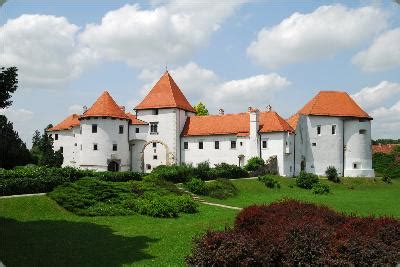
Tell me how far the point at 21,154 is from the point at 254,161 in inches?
1001

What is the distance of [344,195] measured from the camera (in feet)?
121

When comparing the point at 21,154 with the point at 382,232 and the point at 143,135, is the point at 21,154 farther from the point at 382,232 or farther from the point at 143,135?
the point at 382,232

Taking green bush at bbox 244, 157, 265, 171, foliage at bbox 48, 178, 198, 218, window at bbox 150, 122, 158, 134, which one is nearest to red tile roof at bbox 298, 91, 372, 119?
green bush at bbox 244, 157, 265, 171

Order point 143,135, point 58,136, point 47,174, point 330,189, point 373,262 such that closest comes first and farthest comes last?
point 373,262 < point 47,174 < point 330,189 < point 143,135 < point 58,136

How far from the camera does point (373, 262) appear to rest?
9.73 m

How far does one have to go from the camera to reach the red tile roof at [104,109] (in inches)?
1744

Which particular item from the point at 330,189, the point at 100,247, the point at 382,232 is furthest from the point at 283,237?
the point at 330,189

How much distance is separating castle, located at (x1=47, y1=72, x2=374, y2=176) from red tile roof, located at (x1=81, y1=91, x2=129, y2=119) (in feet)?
0.33

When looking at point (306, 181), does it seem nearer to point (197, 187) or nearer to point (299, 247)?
point (197, 187)

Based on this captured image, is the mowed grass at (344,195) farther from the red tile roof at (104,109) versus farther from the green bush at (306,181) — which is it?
the red tile roof at (104,109)

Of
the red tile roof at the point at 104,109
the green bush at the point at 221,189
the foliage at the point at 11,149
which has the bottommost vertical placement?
the green bush at the point at 221,189

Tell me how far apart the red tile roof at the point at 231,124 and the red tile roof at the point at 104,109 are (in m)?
8.00

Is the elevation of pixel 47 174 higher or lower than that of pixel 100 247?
higher

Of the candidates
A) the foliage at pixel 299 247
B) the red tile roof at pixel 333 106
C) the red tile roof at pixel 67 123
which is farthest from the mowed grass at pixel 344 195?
the red tile roof at pixel 67 123
